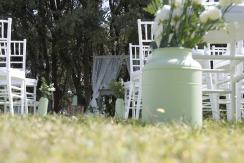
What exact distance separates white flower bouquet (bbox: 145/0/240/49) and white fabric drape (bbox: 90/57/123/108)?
5.91 meters

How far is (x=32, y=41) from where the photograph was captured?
8.64 m

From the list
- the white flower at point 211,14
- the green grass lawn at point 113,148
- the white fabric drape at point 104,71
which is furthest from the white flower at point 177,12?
the white fabric drape at point 104,71

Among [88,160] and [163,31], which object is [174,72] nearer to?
[163,31]

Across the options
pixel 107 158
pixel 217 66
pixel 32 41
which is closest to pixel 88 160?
pixel 107 158

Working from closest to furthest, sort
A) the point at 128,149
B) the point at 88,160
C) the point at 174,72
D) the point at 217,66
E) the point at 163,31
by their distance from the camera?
the point at 88,160, the point at 128,149, the point at 174,72, the point at 163,31, the point at 217,66

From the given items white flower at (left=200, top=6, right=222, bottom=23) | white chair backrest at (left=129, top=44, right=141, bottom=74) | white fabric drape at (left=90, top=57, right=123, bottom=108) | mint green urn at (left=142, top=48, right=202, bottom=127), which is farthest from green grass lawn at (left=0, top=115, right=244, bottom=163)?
white fabric drape at (left=90, top=57, right=123, bottom=108)

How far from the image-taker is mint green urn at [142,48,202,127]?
189 cm

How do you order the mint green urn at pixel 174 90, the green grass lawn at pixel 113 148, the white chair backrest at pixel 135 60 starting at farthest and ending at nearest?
1. the white chair backrest at pixel 135 60
2. the mint green urn at pixel 174 90
3. the green grass lawn at pixel 113 148

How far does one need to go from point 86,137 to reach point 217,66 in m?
2.16

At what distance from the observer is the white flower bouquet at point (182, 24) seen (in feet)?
6.52

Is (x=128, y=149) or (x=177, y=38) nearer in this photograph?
(x=128, y=149)

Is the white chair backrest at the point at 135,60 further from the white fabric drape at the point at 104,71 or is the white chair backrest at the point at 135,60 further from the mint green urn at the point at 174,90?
the mint green urn at the point at 174,90

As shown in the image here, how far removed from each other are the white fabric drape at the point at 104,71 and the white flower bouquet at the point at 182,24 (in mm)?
5911

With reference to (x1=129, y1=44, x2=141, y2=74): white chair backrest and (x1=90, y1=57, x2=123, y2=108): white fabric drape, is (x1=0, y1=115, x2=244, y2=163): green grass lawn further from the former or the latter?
(x1=90, y1=57, x2=123, y2=108): white fabric drape
